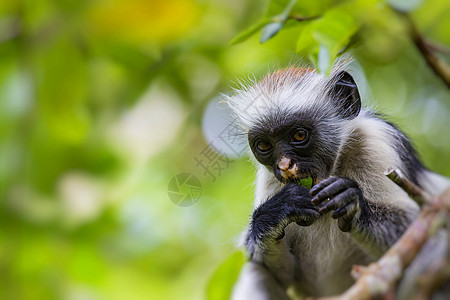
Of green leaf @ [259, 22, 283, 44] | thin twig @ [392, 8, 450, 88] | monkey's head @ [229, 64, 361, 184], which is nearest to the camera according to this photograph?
thin twig @ [392, 8, 450, 88]

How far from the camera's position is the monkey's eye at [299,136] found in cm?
259

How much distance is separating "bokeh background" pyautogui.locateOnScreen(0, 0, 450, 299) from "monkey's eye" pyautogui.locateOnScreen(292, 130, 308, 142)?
43.8 inches

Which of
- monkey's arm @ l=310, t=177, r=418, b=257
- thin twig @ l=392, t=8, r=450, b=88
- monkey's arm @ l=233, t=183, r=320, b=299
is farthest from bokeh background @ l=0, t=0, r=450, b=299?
thin twig @ l=392, t=8, r=450, b=88

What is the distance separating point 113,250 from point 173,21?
2223 millimetres

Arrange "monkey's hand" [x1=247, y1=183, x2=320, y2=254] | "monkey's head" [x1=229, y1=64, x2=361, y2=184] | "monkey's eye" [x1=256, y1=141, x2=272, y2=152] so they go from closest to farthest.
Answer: "monkey's hand" [x1=247, y1=183, x2=320, y2=254]
"monkey's head" [x1=229, y1=64, x2=361, y2=184]
"monkey's eye" [x1=256, y1=141, x2=272, y2=152]

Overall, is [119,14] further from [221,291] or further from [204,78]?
[221,291]

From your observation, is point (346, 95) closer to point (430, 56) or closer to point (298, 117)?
point (298, 117)

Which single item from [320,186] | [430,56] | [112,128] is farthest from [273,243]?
[112,128]

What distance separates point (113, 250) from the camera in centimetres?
Answer: 510

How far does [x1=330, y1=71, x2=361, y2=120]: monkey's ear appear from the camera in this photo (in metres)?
2.62

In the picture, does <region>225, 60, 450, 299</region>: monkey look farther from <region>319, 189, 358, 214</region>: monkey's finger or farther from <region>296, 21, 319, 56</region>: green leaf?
<region>296, 21, 319, 56</region>: green leaf

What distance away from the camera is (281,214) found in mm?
2363

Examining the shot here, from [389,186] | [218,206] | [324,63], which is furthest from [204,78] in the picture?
[324,63]

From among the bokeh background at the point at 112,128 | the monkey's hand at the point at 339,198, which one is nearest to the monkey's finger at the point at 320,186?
the monkey's hand at the point at 339,198
